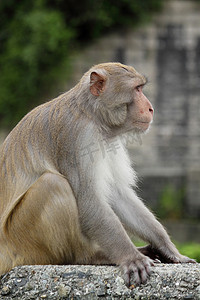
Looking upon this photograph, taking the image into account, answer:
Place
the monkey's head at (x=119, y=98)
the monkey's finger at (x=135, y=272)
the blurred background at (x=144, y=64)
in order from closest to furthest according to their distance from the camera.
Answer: the monkey's finger at (x=135, y=272) < the monkey's head at (x=119, y=98) < the blurred background at (x=144, y=64)

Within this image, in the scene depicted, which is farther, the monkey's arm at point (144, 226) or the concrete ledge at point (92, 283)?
the monkey's arm at point (144, 226)

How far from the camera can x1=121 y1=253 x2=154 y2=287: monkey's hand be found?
529cm

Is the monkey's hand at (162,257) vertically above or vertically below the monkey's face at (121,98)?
below

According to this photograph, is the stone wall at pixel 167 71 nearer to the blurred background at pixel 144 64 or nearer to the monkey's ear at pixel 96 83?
the blurred background at pixel 144 64

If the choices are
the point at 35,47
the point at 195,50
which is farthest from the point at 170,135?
the point at 35,47

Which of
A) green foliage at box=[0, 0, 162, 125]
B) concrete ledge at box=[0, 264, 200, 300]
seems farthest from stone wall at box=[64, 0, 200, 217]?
concrete ledge at box=[0, 264, 200, 300]

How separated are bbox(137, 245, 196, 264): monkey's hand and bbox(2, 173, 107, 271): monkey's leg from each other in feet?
2.73

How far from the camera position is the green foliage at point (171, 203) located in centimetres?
2078

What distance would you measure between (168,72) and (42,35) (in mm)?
4502

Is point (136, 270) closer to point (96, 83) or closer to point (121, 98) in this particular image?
point (121, 98)

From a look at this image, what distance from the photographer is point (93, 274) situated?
5320mm

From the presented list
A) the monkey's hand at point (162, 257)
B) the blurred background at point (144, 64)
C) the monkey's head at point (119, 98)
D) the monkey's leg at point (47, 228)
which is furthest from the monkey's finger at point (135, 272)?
the blurred background at point (144, 64)

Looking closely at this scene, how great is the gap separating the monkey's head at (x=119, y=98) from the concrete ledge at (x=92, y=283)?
1.50m

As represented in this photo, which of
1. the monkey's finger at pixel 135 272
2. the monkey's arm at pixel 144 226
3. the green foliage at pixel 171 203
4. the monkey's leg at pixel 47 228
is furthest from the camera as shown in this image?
the green foliage at pixel 171 203
